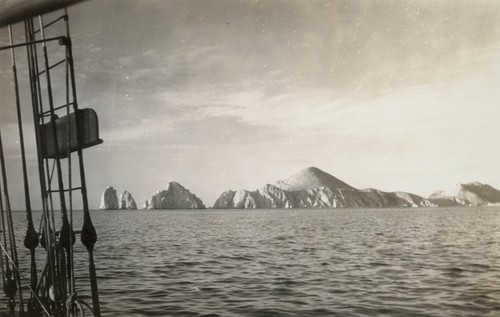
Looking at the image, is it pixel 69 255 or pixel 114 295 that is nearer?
pixel 69 255

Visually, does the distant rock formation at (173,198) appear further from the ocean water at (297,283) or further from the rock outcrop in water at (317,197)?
the ocean water at (297,283)

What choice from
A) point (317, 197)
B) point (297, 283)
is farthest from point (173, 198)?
point (297, 283)

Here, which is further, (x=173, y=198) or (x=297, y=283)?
(x=173, y=198)

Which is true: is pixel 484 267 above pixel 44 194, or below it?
below

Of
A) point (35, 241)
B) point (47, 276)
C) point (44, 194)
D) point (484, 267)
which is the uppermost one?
point (44, 194)

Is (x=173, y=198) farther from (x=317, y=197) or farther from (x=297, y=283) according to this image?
(x=297, y=283)

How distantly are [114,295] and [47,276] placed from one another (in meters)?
7.70

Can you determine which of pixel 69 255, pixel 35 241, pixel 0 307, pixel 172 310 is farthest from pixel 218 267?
pixel 69 255

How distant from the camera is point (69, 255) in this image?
4508 mm

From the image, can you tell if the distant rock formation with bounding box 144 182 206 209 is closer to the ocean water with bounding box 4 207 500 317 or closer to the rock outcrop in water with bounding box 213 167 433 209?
the rock outcrop in water with bounding box 213 167 433 209

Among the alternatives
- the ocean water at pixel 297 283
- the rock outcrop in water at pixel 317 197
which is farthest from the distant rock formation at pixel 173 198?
the ocean water at pixel 297 283

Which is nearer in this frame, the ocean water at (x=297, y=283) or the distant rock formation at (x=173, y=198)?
the ocean water at (x=297, y=283)

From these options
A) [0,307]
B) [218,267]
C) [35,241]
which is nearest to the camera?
[35,241]

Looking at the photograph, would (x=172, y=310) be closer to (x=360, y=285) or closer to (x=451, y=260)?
(x=360, y=285)
